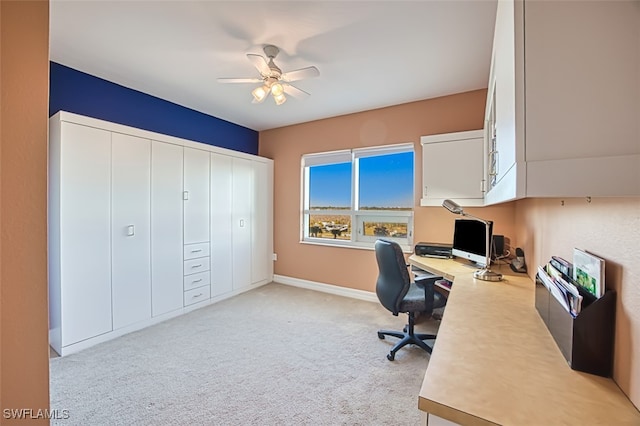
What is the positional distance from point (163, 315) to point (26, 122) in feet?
9.71

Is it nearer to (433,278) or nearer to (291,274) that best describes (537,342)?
(433,278)

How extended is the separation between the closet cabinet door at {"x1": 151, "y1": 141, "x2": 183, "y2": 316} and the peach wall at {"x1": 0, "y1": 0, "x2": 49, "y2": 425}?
2526 mm

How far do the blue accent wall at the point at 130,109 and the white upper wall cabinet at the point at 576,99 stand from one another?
3.51 meters

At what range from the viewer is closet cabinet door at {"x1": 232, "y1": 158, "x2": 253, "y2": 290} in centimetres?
402

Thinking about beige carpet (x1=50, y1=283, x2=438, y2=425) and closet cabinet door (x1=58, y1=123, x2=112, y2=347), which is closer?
beige carpet (x1=50, y1=283, x2=438, y2=425)

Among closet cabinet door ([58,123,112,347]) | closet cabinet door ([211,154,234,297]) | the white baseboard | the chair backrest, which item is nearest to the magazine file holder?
the chair backrest

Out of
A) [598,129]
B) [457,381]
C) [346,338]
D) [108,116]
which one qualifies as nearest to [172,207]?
[108,116]

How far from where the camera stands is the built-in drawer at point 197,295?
3.39 meters

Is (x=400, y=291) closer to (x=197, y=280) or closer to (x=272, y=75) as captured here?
(x=272, y=75)

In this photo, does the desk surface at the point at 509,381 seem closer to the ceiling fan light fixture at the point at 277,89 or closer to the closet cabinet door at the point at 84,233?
the ceiling fan light fixture at the point at 277,89

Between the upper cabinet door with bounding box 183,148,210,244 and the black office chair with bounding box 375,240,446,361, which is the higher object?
the upper cabinet door with bounding box 183,148,210,244

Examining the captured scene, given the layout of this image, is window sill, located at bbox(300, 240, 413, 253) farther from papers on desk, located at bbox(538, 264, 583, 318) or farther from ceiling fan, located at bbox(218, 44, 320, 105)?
papers on desk, located at bbox(538, 264, 583, 318)

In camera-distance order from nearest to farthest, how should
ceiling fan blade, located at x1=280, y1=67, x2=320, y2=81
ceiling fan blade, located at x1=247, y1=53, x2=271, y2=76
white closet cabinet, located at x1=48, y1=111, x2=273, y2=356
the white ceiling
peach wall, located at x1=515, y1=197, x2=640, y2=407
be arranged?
1. peach wall, located at x1=515, y1=197, x2=640, y2=407
2. the white ceiling
3. ceiling fan blade, located at x1=247, y1=53, x2=271, y2=76
4. ceiling fan blade, located at x1=280, y1=67, x2=320, y2=81
5. white closet cabinet, located at x1=48, y1=111, x2=273, y2=356

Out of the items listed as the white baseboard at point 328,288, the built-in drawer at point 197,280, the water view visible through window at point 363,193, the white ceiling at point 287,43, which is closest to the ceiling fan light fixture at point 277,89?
the white ceiling at point 287,43
